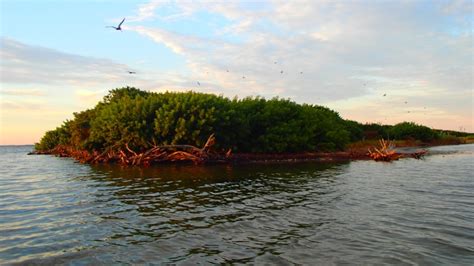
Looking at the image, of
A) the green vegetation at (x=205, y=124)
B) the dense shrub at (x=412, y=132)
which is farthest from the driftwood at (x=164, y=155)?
the dense shrub at (x=412, y=132)

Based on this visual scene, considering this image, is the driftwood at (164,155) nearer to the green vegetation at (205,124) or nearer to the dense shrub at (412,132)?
the green vegetation at (205,124)

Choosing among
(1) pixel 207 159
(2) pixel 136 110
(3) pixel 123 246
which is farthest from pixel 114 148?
(3) pixel 123 246

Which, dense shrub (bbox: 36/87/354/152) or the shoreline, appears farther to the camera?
dense shrub (bbox: 36/87/354/152)

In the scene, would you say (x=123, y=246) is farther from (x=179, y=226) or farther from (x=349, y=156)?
(x=349, y=156)

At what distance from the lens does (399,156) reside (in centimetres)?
4350

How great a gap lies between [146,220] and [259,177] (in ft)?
44.9

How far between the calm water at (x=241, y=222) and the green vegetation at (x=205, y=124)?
47.9 ft

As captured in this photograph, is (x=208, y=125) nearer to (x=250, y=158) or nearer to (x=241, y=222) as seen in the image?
(x=250, y=158)

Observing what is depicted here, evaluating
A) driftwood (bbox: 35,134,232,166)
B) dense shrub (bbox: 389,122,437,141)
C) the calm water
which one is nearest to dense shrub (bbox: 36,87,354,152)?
driftwood (bbox: 35,134,232,166)

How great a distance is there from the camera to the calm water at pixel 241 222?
Answer: 9477 mm

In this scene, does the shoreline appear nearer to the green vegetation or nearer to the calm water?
the green vegetation

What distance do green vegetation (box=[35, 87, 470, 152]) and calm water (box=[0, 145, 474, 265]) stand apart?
1460cm

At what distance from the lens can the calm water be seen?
9.48 m

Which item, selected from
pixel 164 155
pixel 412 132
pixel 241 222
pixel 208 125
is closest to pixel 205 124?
pixel 208 125
